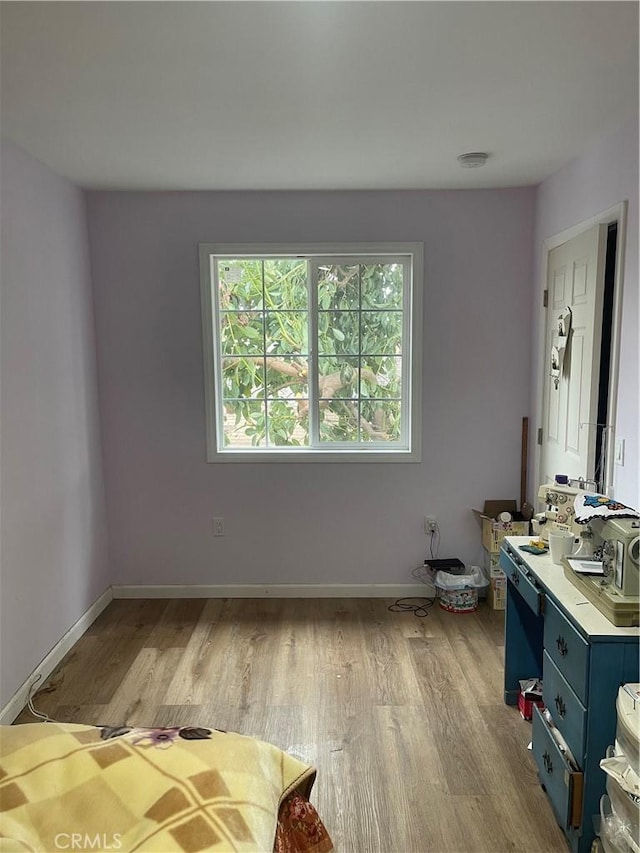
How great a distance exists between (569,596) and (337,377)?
2049 mm

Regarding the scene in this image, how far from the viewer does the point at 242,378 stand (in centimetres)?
361

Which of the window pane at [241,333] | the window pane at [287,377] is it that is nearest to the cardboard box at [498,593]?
the window pane at [287,377]

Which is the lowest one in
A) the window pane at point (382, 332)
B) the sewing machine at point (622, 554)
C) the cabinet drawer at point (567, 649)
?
the cabinet drawer at point (567, 649)

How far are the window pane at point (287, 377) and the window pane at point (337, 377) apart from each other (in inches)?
3.9

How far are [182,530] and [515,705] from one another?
219 cm

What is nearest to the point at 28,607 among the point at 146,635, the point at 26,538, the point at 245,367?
the point at 26,538

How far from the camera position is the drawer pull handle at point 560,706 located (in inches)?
73.0

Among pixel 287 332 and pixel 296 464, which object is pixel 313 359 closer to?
pixel 287 332

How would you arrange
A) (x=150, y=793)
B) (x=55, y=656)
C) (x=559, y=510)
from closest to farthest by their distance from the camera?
(x=150, y=793) < (x=559, y=510) < (x=55, y=656)

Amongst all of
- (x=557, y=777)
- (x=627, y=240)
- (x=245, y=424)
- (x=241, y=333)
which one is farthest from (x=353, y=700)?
(x=627, y=240)

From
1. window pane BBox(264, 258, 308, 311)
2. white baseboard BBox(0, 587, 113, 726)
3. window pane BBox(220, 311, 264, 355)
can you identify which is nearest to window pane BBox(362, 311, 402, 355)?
window pane BBox(264, 258, 308, 311)

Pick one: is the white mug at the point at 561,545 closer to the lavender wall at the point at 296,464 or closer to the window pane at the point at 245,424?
the lavender wall at the point at 296,464

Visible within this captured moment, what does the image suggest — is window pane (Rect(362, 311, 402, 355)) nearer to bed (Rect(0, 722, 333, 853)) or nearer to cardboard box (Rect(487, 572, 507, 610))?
cardboard box (Rect(487, 572, 507, 610))

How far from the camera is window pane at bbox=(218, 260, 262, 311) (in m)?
3.52
